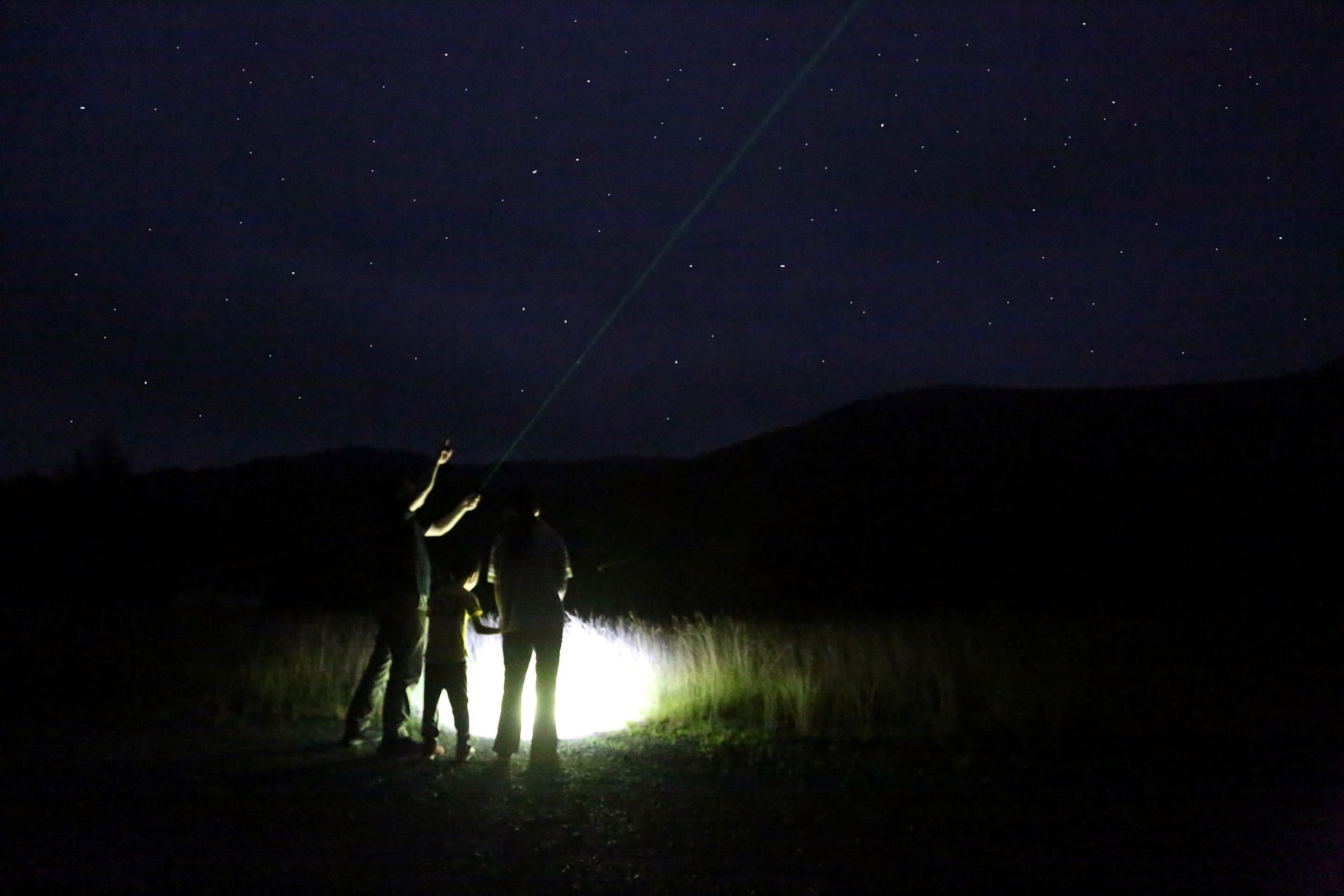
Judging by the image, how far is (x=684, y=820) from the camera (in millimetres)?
7035

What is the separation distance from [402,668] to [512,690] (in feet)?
3.24

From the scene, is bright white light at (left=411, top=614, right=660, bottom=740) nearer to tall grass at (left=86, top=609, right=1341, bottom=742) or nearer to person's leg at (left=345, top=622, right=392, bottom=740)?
tall grass at (left=86, top=609, right=1341, bottom=742)

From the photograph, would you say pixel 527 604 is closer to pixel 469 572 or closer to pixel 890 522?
pixel 469 572

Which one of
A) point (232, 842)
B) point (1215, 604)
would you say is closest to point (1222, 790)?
point (232, 842)

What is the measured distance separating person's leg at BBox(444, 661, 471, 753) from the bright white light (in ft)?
5.03

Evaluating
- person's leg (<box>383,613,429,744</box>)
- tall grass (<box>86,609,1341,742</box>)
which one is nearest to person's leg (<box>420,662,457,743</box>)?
person's leg (<box>383,613,429,744</box>)

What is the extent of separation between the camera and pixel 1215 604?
2581 centimetres

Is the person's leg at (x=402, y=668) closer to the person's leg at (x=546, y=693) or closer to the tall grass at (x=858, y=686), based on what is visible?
the person's leg at (x=546, y=693)

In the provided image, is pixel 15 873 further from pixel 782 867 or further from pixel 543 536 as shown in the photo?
pixel 543 536

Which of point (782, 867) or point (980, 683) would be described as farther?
point (980, 683)

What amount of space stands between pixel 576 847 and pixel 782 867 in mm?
1099

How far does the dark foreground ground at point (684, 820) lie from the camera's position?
19.0 ft

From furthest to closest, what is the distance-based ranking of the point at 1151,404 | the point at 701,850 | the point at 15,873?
the point at 1151,404 < the point at 701,850 < the point at 15,873

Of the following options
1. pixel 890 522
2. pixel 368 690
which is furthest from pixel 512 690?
pixel 890 522
